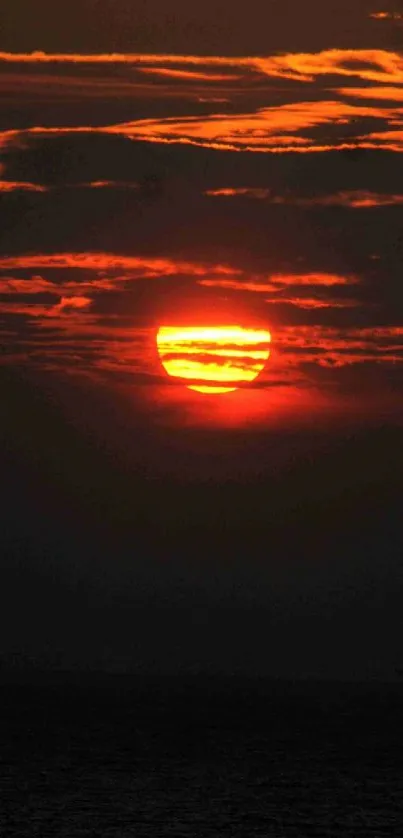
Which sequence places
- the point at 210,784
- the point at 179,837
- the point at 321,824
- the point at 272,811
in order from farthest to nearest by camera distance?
the point at 210,784, the point at 272,811, the point at 321,824, the point at 179,837

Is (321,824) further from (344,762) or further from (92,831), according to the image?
(344,762)

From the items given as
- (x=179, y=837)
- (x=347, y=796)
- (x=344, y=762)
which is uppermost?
(x=344, y=762)

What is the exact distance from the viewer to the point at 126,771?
544ft

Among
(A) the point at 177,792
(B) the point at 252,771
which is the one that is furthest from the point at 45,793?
(B) the point at 252,771

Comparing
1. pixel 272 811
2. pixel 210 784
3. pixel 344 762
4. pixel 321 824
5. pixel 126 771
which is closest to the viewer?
pixel 321 824

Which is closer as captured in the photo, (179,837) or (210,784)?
(179,837)

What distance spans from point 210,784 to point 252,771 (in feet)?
58.1

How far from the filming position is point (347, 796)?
147m

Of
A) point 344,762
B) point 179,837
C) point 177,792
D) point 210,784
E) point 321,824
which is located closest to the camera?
point 179,837

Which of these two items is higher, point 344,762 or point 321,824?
point 344,762

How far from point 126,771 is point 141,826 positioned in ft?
157

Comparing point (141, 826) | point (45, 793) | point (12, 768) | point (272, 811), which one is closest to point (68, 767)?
point (12, 768)

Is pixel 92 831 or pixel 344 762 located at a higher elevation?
pixel 344 762

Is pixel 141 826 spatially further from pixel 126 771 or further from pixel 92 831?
pixel 126 771
